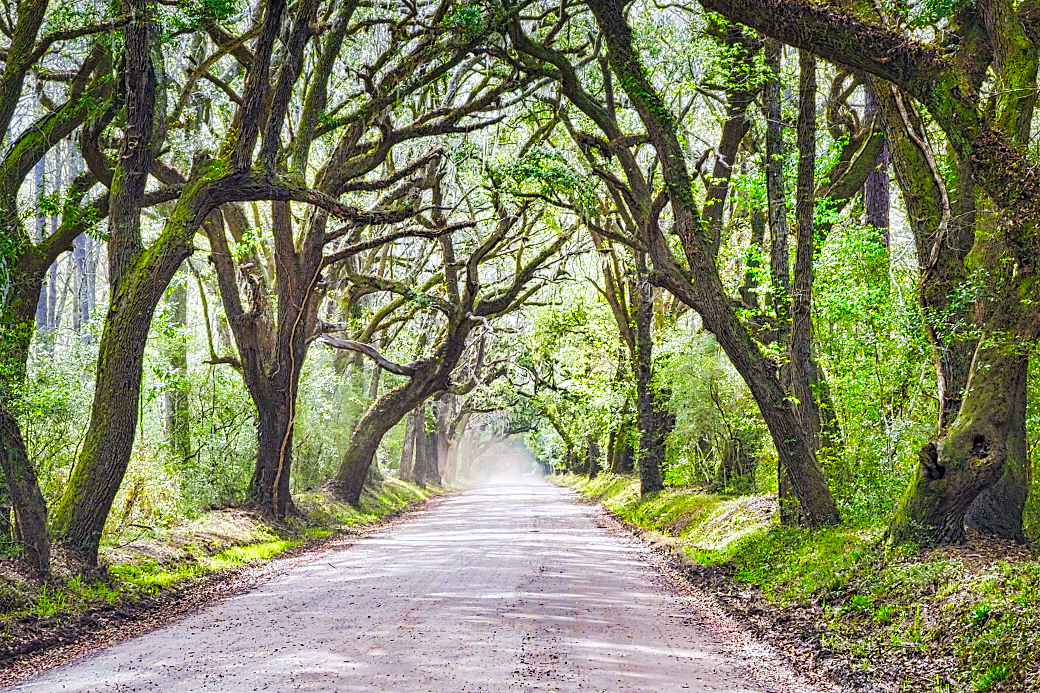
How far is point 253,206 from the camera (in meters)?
19.3

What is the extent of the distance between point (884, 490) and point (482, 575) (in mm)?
5338

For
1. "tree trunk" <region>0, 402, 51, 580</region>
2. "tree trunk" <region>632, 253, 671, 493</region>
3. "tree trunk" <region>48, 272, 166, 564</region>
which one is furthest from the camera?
"tree trunk" <region>632, 253, 671, 493</region>

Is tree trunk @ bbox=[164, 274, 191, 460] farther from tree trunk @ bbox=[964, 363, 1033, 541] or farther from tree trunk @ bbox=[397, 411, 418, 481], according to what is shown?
tree trunk @ bbox=[397, 411, 418, 481]

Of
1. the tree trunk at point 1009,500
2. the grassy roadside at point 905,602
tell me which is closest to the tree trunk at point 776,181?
the grassy roadside at point 905,602

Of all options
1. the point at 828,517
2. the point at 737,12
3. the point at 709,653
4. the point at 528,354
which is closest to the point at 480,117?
the point at 737,12

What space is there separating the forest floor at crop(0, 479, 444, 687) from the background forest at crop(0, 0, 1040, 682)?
54cm

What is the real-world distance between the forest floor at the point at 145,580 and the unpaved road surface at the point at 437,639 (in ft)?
1.54

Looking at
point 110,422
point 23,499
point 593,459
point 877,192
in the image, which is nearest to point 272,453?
point 110,422

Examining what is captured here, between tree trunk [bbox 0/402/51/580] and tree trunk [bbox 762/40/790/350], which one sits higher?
tree trunk [bbox 762/40/790/350]

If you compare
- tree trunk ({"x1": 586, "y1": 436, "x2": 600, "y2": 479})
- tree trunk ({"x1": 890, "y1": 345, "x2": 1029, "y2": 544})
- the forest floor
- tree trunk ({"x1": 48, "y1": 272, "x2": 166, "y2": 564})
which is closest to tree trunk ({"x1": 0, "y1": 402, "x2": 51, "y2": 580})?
the forest floor

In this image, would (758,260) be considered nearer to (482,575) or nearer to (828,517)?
(828,517)

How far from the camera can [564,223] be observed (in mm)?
23391

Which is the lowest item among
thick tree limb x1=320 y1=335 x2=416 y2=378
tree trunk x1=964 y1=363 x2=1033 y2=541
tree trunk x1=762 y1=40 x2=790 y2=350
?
tree trunk x1=964 y1=363 x2=1033 y2=541

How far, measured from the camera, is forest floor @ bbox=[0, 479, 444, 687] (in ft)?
25.4
